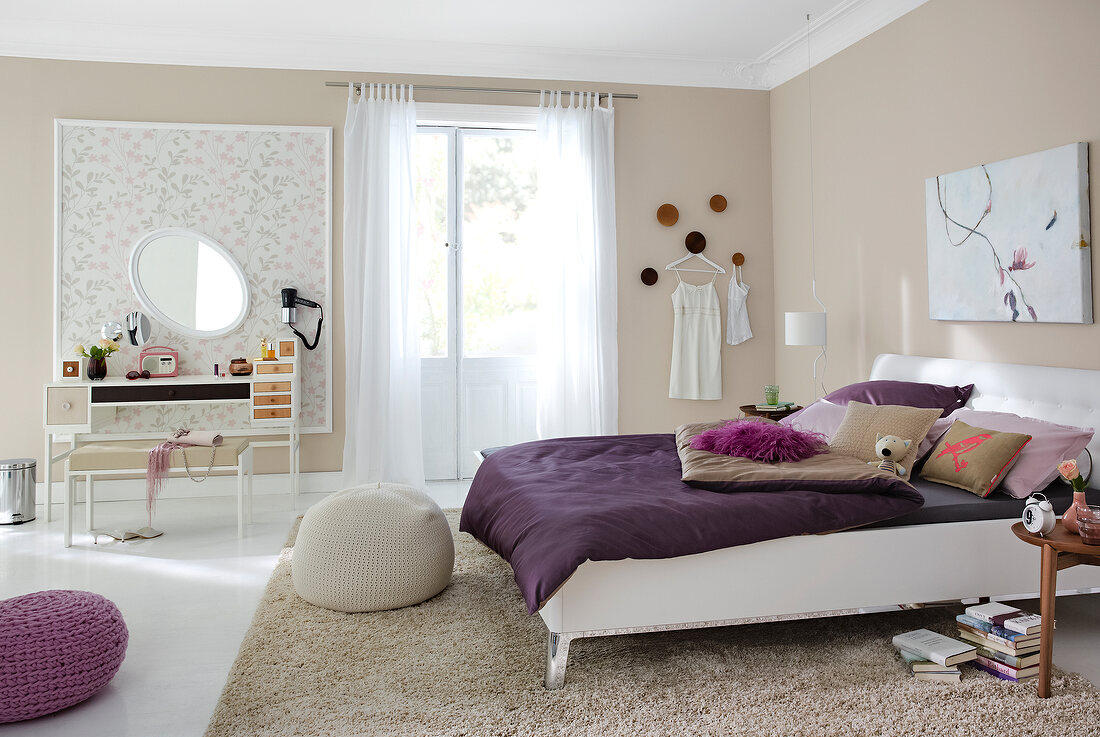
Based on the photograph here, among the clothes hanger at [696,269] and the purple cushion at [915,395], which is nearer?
the purple cushion at [915,395]

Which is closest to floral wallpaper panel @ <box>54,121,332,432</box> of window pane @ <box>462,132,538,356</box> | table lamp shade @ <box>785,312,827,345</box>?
window pane @ <box>462,132,538,356</box>

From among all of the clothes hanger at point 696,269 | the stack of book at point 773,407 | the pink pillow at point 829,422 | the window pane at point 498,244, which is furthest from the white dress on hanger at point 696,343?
the pink pillow at point 829,422

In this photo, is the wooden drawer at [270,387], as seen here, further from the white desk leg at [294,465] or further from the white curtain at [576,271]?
the white curtain at [576,271]

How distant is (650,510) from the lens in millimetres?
2492

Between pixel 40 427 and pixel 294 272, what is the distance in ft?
5.65

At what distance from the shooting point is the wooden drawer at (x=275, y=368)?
4.78 m

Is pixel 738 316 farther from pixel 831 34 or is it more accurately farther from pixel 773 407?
pixel 831 34

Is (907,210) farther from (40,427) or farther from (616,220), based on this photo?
(40,427)

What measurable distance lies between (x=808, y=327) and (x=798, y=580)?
2.31 meters

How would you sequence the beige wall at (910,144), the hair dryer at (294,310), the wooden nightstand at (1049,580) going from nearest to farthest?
the wooden nightstand at (1049,580)
the beige wall at (910,144)
the hair dryer at (294,310)

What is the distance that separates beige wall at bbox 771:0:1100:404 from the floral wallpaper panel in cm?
302

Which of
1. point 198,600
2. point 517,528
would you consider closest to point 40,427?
point 198,600

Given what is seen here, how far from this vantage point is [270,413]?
15.7ft

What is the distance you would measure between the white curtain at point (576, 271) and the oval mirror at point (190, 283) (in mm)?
1902
